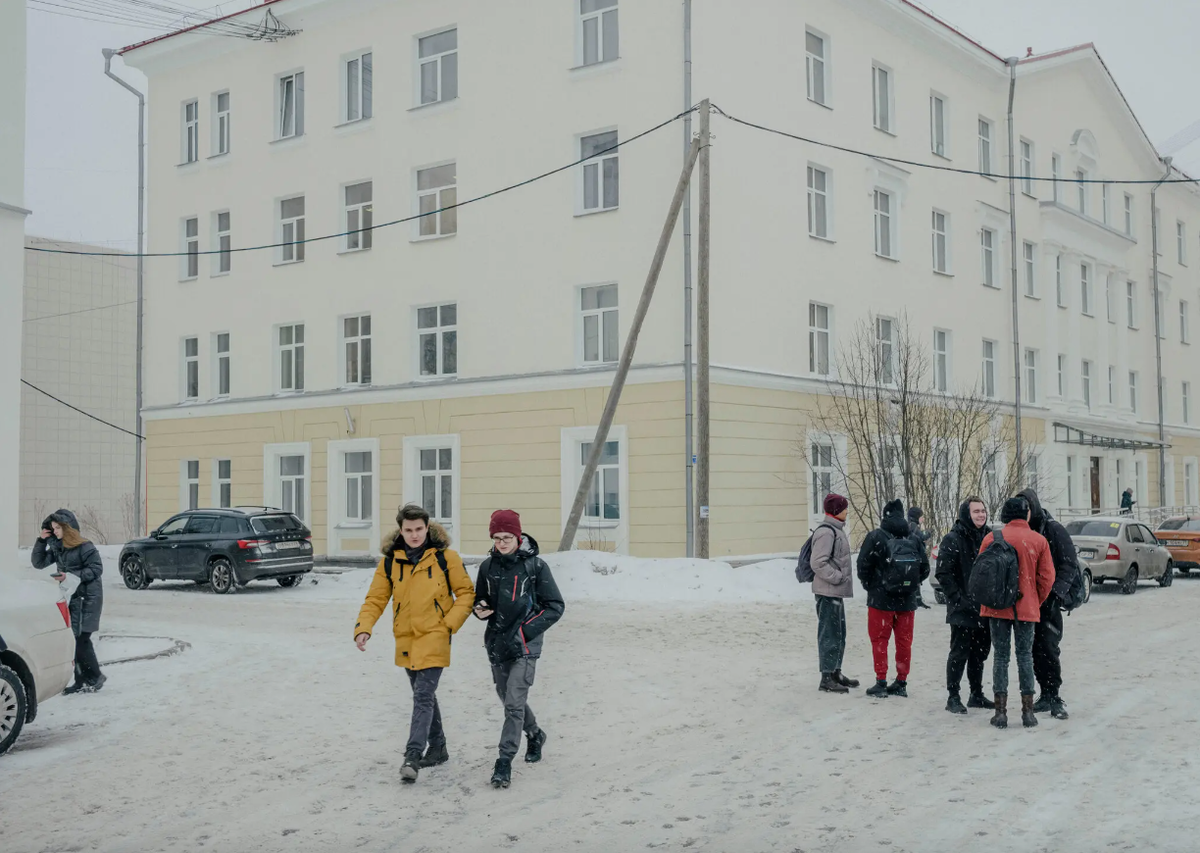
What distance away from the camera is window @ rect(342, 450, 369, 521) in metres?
31.3

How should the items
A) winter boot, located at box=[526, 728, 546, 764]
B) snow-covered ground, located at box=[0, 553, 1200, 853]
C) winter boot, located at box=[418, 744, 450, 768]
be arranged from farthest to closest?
winter boot, located at box=[526, 728, 546, 764], winter boot, located at box=[418, 744, 450, 768], snow-covered ground, located at box=[0, 553, 1200, 853]

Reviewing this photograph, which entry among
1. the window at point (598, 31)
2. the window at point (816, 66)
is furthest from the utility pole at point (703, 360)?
the window at point (816, 66)

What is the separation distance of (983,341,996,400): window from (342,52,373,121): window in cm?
1773

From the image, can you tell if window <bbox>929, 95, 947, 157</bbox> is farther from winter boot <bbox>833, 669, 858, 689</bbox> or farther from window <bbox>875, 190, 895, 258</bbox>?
winter boot <bbox>833, 669, 858, 689</bbox>

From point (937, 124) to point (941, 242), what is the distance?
307 centimetres

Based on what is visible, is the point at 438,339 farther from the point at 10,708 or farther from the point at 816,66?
the point at 10,708

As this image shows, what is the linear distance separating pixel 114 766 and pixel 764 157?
71.0ft

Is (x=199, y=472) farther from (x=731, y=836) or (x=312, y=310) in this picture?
(x=731, y=836)

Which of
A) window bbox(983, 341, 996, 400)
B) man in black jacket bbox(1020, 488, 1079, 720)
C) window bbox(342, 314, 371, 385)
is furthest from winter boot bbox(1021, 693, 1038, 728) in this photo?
window bbox(983, 341, 996, 400)

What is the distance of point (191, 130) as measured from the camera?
35.5 meters

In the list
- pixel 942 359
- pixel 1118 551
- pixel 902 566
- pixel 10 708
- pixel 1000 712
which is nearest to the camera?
pixel 10 708

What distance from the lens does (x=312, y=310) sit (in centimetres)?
3225

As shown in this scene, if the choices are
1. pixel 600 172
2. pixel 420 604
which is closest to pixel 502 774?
pixel 420 604

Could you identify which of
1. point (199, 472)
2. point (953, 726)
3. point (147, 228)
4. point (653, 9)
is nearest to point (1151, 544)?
point (653, 9)
